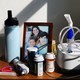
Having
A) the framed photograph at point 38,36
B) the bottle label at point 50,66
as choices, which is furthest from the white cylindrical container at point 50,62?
the framed photograph at point 38,36

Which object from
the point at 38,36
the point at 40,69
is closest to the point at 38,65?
the point at 40,69

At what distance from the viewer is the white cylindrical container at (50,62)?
3.82ft

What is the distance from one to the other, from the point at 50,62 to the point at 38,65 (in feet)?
0.26

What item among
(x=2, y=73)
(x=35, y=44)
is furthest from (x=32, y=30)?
(x=2, y=73)

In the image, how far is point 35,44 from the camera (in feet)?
4.30

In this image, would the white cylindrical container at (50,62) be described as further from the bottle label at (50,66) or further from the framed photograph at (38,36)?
the framed photograph at (38,36)

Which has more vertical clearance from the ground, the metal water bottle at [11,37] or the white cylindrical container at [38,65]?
the metal water bottle at [11,37]

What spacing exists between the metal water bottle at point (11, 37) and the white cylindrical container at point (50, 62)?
0.22 m

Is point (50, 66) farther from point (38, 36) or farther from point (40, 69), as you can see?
point (38, 36)

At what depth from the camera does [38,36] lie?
1313 millimetres

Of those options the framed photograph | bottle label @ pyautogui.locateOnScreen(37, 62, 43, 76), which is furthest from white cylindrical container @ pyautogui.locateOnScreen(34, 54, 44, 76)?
the framed photograph

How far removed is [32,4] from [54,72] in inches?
19.8

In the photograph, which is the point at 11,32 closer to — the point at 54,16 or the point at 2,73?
the point at 2,73

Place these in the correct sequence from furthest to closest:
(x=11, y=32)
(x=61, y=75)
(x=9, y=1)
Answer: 1. (x=9, y=1)
2. (x=11, y=32)
3. (x=61, y=75)
